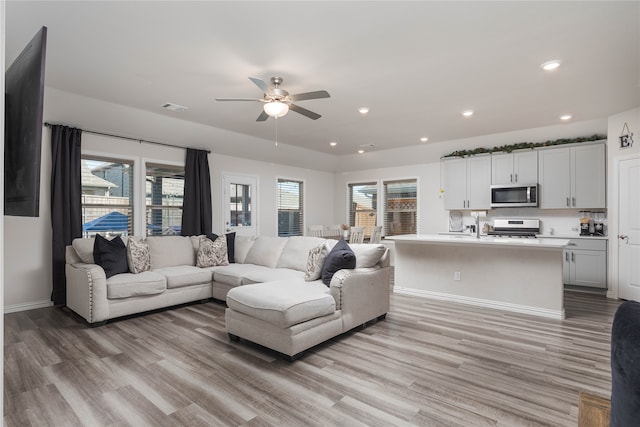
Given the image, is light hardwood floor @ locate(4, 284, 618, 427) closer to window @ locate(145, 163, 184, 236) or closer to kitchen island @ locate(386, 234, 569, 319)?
kitchen island @ locate(386, 234, 569, 319)

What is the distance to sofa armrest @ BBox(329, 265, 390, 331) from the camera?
3.43 m

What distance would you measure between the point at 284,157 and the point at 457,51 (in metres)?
4.82

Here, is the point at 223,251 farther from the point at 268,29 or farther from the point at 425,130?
the point at 425,130

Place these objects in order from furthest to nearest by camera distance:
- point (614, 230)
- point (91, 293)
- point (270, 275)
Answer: point (614, 230), point (270, 275), point (91, 293)

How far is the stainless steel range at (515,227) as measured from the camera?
6.28 metres

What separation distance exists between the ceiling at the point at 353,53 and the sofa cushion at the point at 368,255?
6.02 feet

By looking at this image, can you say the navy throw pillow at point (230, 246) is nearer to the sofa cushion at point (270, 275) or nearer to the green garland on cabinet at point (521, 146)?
the sofa cushion at point (270, 275)

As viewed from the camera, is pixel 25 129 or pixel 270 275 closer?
pixel 25 129

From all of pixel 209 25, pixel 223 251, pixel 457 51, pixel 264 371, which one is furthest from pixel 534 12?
pixel 223 251

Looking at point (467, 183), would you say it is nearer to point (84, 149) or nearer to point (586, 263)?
point (586, 263)

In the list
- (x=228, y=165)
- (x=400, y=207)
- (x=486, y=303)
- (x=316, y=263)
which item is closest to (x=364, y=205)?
(x=400, y=207)

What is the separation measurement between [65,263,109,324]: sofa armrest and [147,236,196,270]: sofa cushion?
84cm

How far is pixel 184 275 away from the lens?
15.0 feet

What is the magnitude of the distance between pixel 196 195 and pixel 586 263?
21.3 ft
